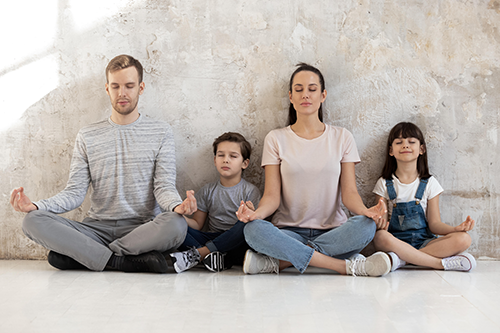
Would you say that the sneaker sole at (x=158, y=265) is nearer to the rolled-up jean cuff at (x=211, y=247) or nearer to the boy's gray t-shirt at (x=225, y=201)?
the rolled-up jean cuff at (x=211, y=247)

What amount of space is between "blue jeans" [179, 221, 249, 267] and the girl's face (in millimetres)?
1009

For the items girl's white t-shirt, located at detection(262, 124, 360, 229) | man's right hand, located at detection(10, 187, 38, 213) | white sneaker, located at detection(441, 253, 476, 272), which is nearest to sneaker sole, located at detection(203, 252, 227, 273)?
girl's white t-shirt, located at detection(262, 124, 360, 229)

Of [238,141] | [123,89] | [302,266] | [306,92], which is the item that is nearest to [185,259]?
[302,266]

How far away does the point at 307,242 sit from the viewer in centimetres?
228

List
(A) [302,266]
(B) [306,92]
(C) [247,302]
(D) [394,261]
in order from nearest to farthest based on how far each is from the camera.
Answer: (C) [247,302] → (A) [302,266] → (D) [394,261] → (B) [306,92]

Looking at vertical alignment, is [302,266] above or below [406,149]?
below

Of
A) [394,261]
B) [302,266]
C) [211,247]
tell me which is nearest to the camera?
[302,266]

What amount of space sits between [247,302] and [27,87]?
1936 millimetres

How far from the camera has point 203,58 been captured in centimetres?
265

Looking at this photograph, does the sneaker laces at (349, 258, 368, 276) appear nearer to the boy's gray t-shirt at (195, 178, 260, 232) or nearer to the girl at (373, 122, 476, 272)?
the girl at (373, 122, 476, 272)

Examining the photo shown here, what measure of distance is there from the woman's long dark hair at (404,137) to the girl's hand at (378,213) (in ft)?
1.26

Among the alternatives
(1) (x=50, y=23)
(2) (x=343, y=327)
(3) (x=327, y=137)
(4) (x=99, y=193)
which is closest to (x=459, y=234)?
(3) (x=327, y=137)

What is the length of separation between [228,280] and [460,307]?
100 cm

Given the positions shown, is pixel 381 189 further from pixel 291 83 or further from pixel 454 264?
pixel 291 83
